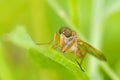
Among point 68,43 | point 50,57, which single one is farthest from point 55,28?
point 50,57

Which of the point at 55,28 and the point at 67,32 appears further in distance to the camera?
the point at 55,28

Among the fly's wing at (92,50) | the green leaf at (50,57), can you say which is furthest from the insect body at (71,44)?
the green leaf at (50,57)

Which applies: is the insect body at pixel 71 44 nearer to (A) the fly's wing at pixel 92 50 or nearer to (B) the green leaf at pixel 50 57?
(A) the fly's wing at pixel 92 50

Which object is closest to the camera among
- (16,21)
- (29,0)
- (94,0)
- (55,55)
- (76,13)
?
(55,55)

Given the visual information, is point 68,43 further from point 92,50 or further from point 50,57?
point 50,57

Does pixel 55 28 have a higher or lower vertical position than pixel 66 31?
lower

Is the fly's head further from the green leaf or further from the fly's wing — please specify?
the green leaf

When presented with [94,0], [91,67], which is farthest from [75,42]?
[94,0]

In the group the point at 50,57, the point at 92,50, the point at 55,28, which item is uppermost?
the point at 50,57

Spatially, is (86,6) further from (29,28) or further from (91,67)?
(91,67)
